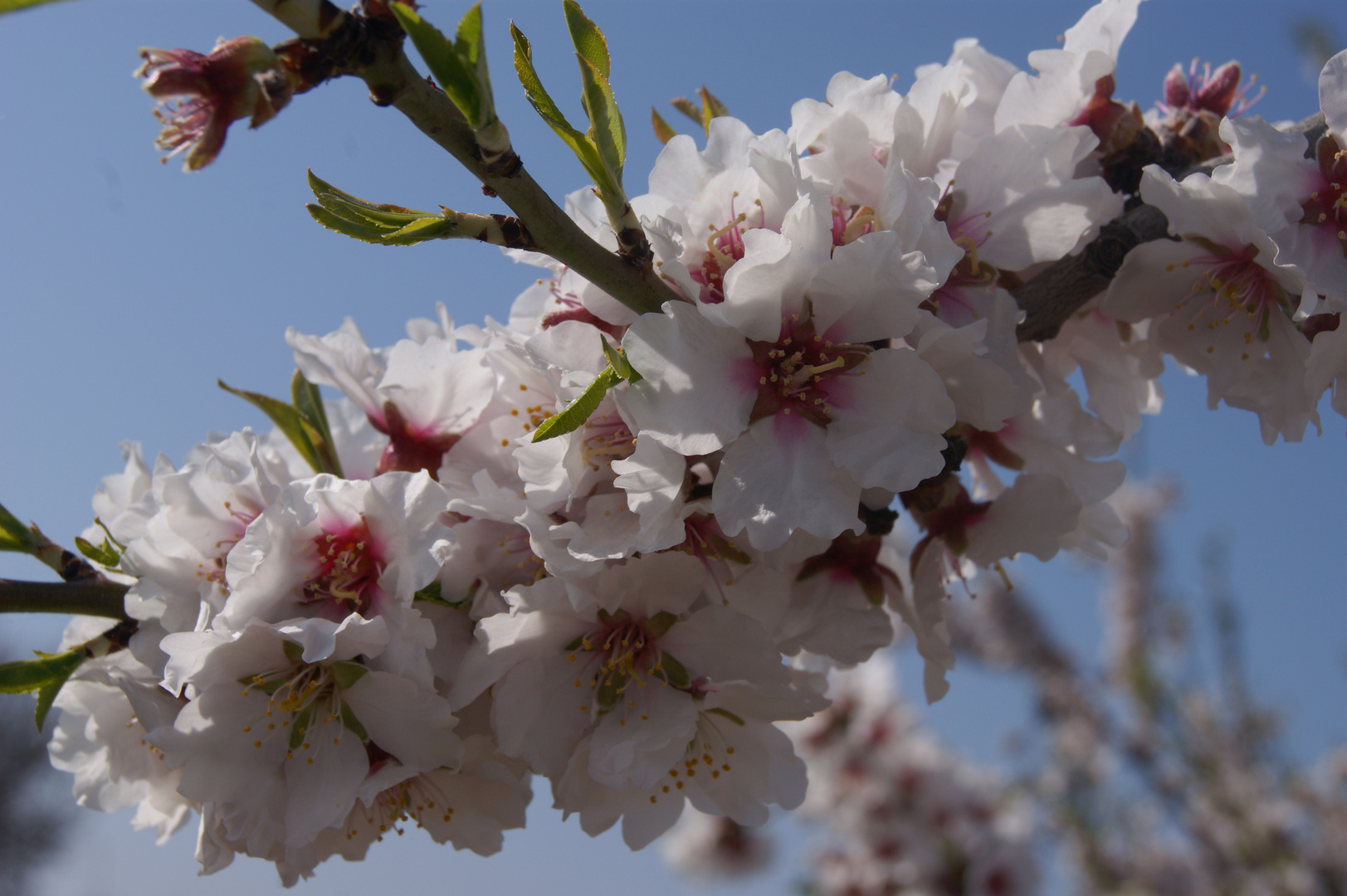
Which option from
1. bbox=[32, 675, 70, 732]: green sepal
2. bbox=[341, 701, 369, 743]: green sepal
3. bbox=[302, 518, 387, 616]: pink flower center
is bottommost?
bbox=[341, 701, 369, 743]: green sepal

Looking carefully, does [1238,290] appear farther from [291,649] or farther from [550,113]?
[291,649]

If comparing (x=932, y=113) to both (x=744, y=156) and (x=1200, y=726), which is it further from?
(x=1200, y=726)

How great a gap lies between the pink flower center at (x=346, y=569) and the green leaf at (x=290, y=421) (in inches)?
9.6

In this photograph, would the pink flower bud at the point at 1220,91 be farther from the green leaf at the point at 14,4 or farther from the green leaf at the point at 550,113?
the green leaf at the point at 14,4

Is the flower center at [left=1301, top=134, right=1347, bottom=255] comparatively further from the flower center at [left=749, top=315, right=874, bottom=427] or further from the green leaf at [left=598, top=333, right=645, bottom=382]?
the green leaf at [left=598, top=333, right=645, bottom=382]

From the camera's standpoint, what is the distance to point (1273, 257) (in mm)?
1190

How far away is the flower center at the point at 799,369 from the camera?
1.16 metres

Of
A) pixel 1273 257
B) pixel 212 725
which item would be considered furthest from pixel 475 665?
pixel 1273 257

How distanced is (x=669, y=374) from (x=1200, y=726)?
7.67 meters

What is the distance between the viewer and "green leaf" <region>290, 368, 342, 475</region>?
1.47 m

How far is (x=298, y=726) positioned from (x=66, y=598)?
16.9 inches

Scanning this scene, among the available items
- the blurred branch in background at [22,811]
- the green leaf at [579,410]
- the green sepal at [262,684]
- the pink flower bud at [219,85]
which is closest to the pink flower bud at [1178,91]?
the green leaf at [579,410]

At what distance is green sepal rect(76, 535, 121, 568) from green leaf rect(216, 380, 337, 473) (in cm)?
31

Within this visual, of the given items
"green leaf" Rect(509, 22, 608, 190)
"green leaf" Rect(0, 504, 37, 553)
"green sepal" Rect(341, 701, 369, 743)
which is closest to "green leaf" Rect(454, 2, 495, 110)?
"green leaf" Rect(509, 22, 608, 190)
